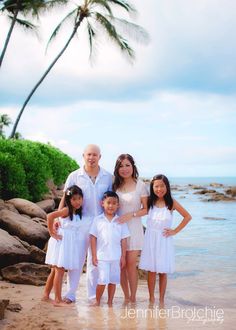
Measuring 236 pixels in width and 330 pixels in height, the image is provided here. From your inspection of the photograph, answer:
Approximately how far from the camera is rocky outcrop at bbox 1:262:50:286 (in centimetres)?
724

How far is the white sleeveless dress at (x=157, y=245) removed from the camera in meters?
6.38

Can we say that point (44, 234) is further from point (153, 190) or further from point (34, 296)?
point (153, 190)

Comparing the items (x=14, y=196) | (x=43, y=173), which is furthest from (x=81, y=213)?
(x=43, y=173)

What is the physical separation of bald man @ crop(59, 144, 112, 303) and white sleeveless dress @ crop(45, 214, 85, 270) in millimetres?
54

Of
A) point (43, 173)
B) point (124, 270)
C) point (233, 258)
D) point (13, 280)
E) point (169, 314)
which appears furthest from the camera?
point (43, 173)

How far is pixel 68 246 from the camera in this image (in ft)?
20.6

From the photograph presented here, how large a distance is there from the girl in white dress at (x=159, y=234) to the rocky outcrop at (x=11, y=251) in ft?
7.21

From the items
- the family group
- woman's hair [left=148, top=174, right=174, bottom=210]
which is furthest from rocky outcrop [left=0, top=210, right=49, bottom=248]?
woman's hair [left=148, top=174, right=174, bottom=210]

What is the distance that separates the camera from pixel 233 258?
11.7 metres

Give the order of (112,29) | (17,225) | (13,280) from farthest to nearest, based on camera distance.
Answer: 1. (112,29)
2. (17,225)
3. (13,280)

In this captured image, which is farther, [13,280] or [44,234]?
[44,234]

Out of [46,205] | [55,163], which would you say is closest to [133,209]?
[46,205]

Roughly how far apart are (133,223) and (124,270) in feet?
2.15

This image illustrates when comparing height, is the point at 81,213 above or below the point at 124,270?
above
